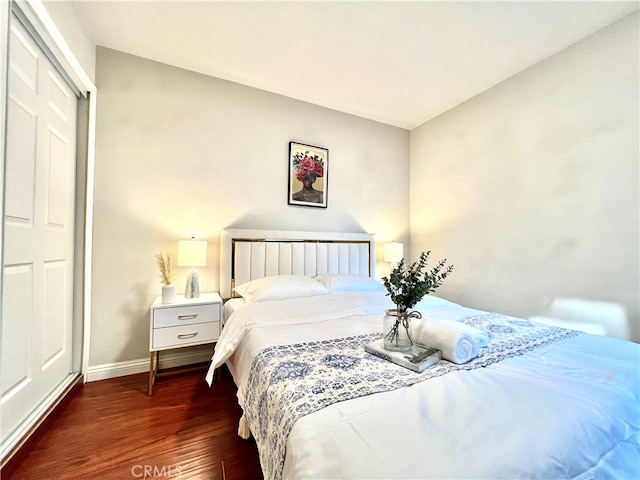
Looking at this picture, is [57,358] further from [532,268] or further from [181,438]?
[532,268]

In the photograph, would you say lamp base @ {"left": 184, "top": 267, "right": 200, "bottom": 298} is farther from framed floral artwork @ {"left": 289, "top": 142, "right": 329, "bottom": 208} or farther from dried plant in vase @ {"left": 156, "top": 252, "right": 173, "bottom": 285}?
framed floral artwork @ {"left": 289, "top": 142, "right": 329, "bottom": 208}

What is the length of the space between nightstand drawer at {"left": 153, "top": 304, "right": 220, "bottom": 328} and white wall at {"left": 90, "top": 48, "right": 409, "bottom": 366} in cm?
45

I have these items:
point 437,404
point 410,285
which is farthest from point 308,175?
point 437,404

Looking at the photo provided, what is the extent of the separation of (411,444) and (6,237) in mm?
2008

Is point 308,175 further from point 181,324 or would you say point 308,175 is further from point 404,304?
point 404,304

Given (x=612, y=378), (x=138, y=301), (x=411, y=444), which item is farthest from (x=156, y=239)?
(x=612, y=378)

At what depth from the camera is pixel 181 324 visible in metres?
2.10

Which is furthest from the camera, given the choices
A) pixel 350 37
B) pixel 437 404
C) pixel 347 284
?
pixel 347 284

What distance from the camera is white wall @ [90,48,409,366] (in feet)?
7.32

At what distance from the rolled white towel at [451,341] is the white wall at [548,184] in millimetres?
1614

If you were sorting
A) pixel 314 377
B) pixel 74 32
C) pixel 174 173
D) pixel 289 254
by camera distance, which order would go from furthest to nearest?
pixel 289 254, pixel 174 173, pixel 74 32, pixel 314 377

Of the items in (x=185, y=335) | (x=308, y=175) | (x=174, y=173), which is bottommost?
(x=185, y=335)

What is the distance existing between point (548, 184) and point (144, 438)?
11.8 feet

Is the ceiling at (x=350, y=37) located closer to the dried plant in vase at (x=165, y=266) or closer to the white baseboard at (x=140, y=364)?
the dried plant in vase at (x=165, y=266)
